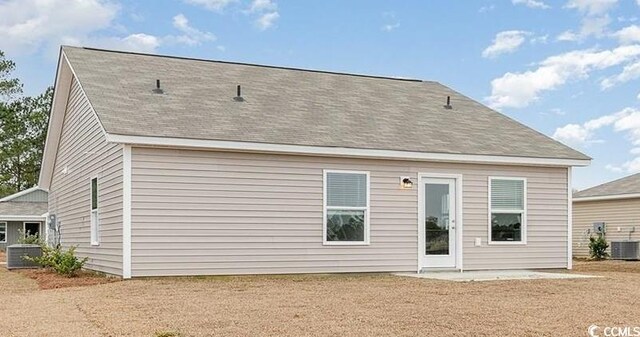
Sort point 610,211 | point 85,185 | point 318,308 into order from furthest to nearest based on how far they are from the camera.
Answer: point 610,211, point 85,185, point 318,308

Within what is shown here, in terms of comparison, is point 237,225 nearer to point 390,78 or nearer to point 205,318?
point 205,318

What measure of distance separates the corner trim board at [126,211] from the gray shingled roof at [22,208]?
85.3 feet

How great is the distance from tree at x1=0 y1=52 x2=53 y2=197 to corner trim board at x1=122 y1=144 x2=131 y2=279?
92.8 ft

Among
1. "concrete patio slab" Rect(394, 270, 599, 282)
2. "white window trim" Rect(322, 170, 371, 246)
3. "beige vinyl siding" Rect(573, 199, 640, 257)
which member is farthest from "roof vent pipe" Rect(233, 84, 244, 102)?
"beige vinyl siding" Rect(573, 199, 640, 257)

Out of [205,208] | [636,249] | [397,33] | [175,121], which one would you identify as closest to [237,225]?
[205,208]

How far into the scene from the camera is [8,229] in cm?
3600

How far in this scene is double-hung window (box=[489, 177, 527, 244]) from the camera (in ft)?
44.0

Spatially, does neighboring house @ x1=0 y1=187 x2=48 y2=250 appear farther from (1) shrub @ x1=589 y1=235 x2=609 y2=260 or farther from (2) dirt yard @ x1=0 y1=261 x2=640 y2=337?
(2) dirt yard @ x1=0 y1=261 x2=640 y2=337

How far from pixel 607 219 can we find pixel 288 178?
587 inches

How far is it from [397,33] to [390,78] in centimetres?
178

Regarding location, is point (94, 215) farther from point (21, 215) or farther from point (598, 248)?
point (21, 215)

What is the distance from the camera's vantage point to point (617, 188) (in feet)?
76.2

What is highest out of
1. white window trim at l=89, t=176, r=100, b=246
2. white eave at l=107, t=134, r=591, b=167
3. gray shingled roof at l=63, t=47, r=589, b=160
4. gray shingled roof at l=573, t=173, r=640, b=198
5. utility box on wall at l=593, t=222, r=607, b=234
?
gray shingled roof at l=63, t=47, r=589, b=160

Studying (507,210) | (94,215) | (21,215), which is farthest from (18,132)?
(507,210)
